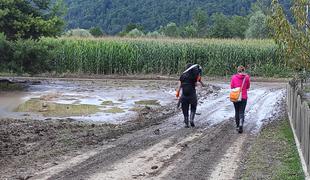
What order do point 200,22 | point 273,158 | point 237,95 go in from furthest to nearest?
point 200,22 < point 237,95 < point 273,158

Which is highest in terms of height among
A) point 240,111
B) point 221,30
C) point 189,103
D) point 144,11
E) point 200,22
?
point 144,11

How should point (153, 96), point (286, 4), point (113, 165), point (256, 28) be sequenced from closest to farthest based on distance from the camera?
point (113, 165), point (286, 4), point (153, 96), point (256, 28)

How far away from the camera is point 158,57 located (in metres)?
35.6

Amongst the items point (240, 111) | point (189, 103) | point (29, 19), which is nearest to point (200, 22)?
point (29, 19)

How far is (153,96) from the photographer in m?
22.6

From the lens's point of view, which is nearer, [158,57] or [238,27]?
[158,57]

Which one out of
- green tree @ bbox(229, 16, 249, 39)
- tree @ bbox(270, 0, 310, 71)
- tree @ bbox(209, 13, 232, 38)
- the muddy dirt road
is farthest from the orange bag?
green tree @ bbox(229, 16, 249, 39)

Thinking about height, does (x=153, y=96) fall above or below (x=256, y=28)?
below

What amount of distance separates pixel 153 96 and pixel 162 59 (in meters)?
13.1

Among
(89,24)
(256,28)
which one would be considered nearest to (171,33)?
(256,28)

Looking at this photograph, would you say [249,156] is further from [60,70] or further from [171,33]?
[171,33]

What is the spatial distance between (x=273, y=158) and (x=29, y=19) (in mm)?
17632

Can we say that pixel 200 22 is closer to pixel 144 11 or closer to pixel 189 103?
pixel 144 11

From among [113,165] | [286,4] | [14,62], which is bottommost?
[113,165]
